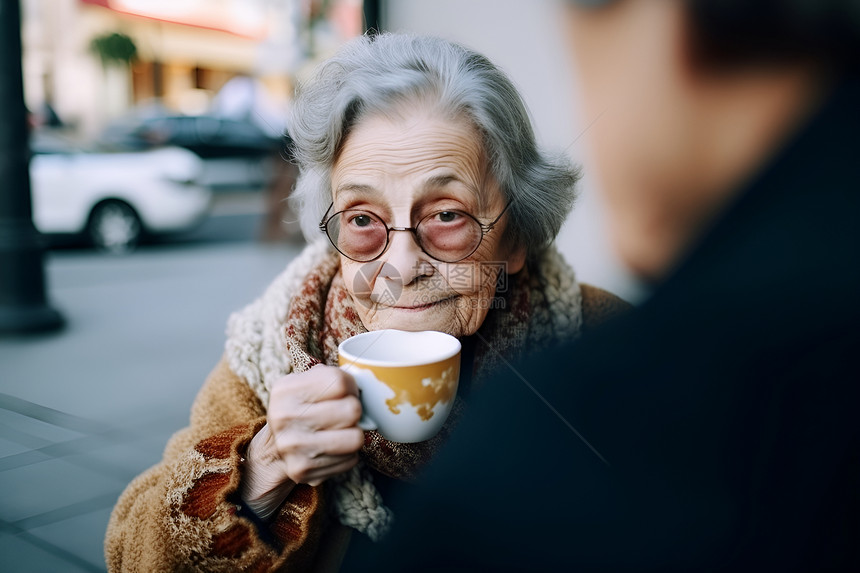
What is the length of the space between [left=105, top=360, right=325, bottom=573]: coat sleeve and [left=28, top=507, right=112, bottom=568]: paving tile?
0.17 ft

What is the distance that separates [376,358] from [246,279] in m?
1.01

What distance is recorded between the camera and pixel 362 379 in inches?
27.4

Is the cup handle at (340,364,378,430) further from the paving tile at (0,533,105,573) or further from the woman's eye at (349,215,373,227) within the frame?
the paving tile at (0,533,105,573)

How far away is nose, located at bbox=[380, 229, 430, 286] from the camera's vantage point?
0.79 m

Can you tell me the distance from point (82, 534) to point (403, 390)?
555mm

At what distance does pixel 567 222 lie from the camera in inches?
36.8

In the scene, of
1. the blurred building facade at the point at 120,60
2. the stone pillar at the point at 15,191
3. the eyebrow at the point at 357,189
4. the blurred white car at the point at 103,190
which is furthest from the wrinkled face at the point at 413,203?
the blurred building facade at the point at 120,60

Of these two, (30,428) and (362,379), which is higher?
(362,379)

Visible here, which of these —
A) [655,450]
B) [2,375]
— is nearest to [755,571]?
[655,450]

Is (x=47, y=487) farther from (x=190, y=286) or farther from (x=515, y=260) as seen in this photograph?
(x=190, y=286)

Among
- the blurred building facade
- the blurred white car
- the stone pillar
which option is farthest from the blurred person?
the blurred building facade

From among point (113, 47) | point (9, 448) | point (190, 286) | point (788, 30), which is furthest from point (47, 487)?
point (113, 47)

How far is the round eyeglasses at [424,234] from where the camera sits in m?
0.80

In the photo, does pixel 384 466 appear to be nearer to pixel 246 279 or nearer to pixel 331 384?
pixel 331 384
